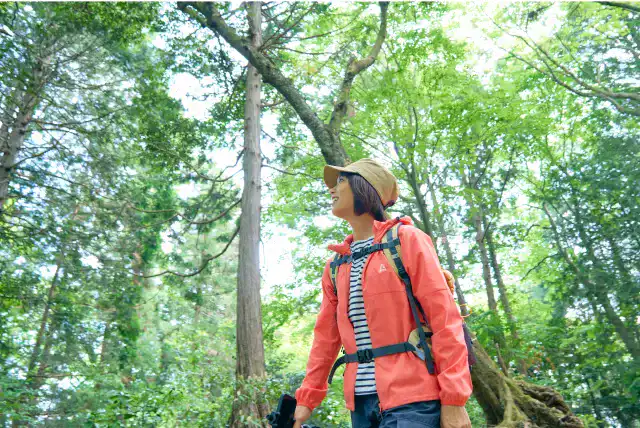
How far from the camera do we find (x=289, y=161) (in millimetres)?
13156

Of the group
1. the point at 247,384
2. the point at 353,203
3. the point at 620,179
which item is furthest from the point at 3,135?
the point at 620,179

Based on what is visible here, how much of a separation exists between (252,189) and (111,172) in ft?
16.7

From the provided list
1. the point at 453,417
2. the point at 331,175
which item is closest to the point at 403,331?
the point at 453,417

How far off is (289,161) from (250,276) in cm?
540

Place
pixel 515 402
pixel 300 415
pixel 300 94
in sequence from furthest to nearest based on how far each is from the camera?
pixel 300 94 < pixel 515 402 < pixel 300 415

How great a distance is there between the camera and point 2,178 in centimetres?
1073

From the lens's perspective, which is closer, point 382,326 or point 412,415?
point 412,415

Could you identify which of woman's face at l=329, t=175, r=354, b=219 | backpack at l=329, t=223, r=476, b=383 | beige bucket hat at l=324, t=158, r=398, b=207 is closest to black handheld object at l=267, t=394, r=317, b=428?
backpack at l=329, t=223, r=476, b=383

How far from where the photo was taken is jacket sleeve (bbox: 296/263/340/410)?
239 cm

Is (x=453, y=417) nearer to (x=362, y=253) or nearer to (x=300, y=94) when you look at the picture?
(x=362, y=253)

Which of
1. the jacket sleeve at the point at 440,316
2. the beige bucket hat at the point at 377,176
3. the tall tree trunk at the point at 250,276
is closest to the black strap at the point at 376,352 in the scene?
the jacket sleeve at the point at 440,316

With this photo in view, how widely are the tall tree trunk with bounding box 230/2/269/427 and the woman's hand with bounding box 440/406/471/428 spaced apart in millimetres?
4598

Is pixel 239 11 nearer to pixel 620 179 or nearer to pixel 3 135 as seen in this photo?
pixel 3 135

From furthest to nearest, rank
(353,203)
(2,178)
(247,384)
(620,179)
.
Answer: (620,179), (2,178), (247,384), (353,203)
